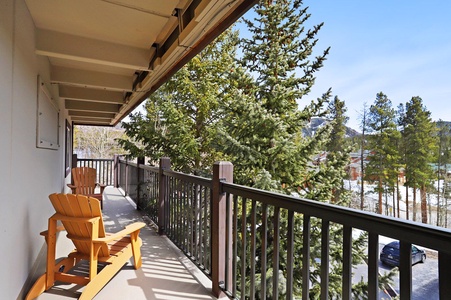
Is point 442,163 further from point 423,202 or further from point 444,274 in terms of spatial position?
point 444,274

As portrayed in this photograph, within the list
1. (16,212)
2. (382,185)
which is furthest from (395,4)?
(16,212)

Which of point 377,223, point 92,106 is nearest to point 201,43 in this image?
point 377,223

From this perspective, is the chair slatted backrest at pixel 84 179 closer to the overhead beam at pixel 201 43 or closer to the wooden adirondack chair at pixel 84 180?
the wooden adirondack chair at pixel 84 180

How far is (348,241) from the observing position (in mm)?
1351

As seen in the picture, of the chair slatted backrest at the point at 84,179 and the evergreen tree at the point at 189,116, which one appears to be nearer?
the chair slatted backrest at the point at 84,179

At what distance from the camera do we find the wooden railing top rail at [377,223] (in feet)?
3.24

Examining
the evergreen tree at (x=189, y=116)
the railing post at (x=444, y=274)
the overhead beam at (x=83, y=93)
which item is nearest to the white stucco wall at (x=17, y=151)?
the overhead beam at (x=83, y=93)

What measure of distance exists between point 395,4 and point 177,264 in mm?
27991

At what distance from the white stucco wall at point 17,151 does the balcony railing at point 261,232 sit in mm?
1461

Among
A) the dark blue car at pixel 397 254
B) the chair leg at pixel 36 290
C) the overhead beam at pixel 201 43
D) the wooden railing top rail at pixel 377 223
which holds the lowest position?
the chair leg at pixel 36 290

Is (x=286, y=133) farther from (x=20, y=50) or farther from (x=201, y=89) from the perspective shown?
(x=20, y=50)

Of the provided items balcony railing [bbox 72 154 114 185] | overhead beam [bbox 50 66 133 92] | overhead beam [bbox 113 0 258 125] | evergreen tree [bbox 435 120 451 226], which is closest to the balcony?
overhead beam [bbox 113 0 258 125]

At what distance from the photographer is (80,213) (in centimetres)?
230

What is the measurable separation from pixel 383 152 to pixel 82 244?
695 inches
